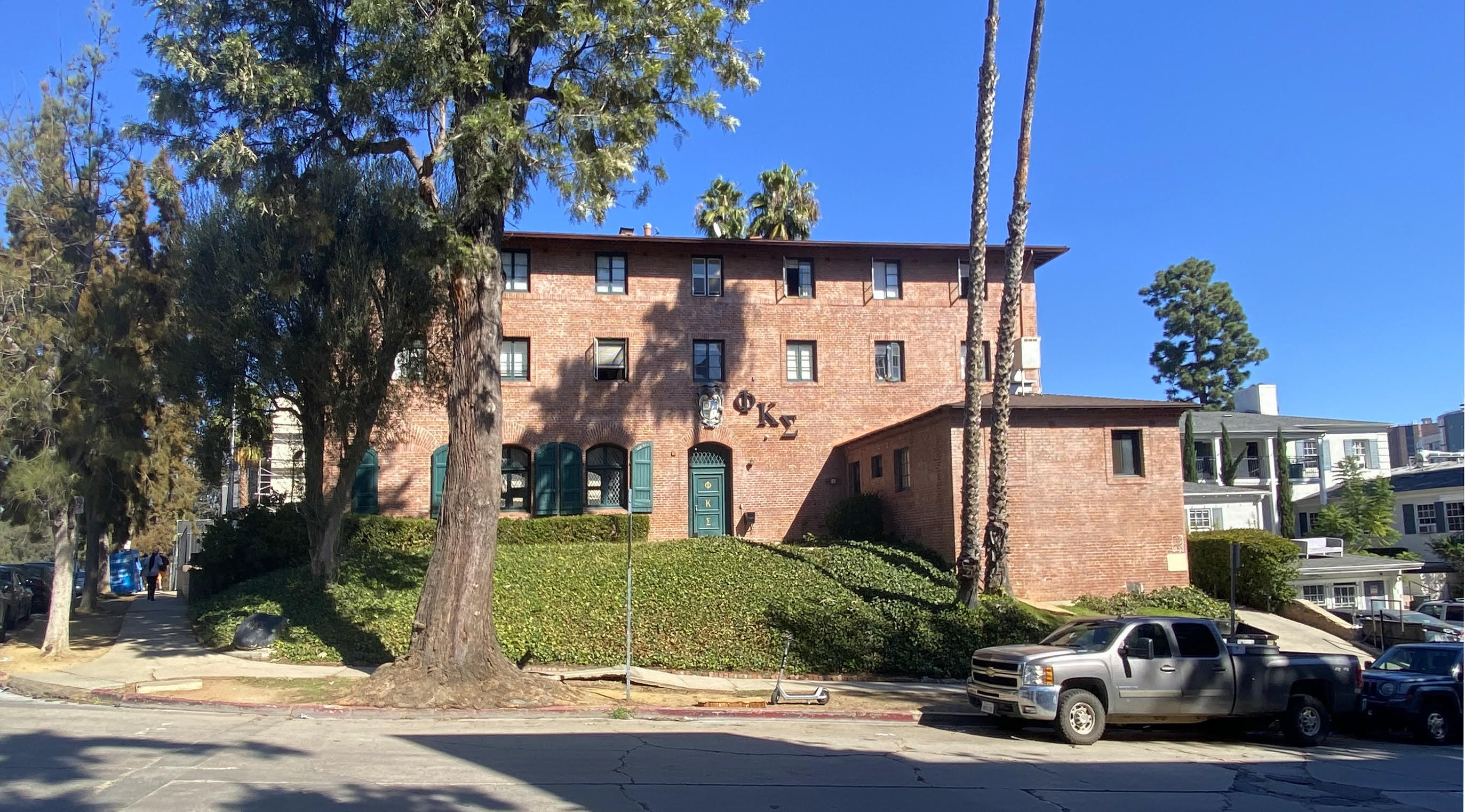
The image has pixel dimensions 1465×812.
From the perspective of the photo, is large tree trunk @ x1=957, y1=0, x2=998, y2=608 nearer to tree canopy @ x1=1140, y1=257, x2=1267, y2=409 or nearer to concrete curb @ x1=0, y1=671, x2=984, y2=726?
Result: concrete curb @ x1=0, y1=671, x2=984, y2=726

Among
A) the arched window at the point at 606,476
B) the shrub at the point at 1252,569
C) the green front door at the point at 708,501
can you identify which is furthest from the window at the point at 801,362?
the shrub at the point at 1252,569

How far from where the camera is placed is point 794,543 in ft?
94.0

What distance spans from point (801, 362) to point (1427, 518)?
25.5m

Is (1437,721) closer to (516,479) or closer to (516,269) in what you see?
(516,479)

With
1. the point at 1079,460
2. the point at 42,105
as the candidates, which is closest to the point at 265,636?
the point at 42,105

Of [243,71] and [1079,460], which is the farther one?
[1079,460]

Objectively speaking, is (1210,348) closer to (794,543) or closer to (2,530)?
(794,543)

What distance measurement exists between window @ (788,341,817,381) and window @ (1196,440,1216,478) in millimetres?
20877

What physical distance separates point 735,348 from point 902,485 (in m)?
6.74

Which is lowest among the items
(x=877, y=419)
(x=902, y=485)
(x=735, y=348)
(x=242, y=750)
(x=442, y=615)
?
(x=242, y=750)

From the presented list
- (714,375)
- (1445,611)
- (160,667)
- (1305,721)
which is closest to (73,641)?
(160,667)

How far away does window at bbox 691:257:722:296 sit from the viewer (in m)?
29.9

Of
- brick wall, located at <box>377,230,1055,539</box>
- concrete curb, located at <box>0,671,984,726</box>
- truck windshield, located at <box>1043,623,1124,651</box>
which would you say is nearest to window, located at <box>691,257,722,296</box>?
brick wall, located at <box>377,230,1055,539</box>

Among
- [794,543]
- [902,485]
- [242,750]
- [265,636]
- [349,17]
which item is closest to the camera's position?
[242,750]
